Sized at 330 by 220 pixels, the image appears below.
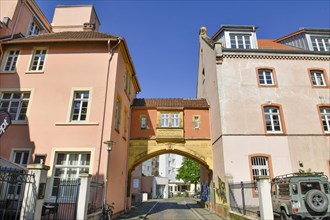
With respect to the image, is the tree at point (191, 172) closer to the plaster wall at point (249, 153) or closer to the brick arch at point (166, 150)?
the brick arch at point (166, 150)

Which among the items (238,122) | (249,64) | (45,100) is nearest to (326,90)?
(249,64)

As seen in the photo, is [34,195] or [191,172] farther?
[191,172]

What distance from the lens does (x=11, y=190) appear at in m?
11.6

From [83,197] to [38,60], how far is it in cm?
1046

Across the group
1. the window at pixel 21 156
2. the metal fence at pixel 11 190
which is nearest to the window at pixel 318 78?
the metal fence at pixel 11 190

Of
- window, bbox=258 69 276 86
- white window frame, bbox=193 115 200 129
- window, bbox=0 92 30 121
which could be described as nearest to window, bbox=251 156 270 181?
white window frame, bbox=193 115 200 129

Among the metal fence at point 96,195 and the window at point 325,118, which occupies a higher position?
the window at point 325,118

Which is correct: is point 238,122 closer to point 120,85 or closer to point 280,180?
point 280,180

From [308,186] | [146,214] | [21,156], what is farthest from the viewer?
[146,214]

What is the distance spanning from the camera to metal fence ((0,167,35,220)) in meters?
7.61

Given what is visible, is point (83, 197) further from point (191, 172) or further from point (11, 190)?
point (191, 172)

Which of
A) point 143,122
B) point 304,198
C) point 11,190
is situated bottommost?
point 304,198

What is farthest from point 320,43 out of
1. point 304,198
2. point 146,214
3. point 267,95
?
point 146,214

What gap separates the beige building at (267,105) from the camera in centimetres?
1555
